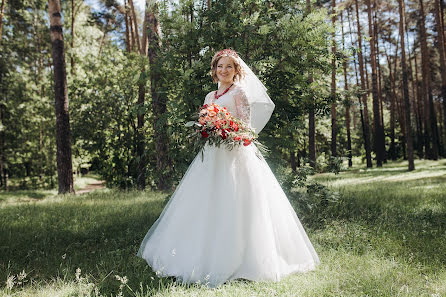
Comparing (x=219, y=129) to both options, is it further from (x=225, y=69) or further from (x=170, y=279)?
(x=170, y=279)

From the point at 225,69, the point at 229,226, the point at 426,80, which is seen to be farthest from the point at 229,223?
the point at 426,80

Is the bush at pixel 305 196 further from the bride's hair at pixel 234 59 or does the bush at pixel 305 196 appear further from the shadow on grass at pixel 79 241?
the shadow on grass at pixel 79 241

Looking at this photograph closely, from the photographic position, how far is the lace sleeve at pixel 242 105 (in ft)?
13.5

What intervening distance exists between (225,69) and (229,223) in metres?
1.96

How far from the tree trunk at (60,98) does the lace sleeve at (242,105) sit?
8436 millimetres

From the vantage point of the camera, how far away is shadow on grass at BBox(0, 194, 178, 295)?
3.84 m

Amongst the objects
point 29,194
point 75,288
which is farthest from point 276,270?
point 29,194

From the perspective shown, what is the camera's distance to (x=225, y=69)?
4.24 m

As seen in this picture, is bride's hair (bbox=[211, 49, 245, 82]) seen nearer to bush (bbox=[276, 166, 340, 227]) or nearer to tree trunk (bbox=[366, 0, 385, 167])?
bush (bbox=[276, 166, 340, 227])

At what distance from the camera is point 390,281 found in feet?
10.8

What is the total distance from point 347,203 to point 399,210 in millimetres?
977

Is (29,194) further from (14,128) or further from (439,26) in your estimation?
(439,26)

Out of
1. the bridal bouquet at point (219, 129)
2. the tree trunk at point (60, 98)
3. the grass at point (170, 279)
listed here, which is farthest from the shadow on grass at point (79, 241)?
the tree trunk at point (60, 98)

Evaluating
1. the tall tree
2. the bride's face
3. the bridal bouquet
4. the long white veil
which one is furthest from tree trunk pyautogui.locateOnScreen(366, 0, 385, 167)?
the bridal bouquet
